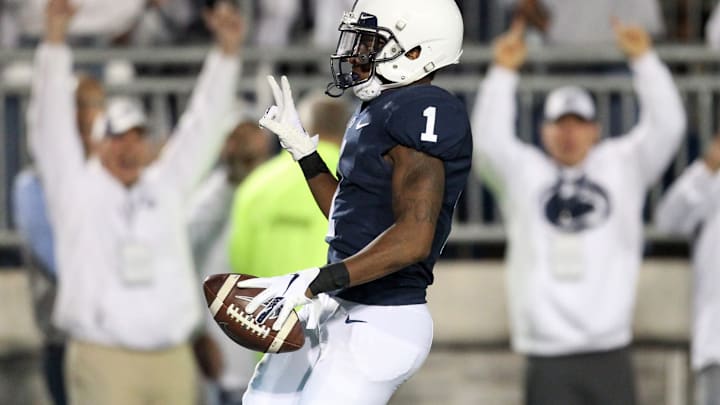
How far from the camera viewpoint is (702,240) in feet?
29.2

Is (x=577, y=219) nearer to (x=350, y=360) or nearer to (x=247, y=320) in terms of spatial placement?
(x=350, y=360)

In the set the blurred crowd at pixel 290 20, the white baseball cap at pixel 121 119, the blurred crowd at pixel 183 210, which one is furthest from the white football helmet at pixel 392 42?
the blurred crowd at pixel 290 20

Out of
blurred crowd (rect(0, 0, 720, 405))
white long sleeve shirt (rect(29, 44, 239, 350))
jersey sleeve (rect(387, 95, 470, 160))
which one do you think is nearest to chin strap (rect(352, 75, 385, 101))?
jersey sleeve (rect(387, 95, 470, 160))

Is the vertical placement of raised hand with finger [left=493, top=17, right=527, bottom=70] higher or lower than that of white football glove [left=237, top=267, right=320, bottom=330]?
lower

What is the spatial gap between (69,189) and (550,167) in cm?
234

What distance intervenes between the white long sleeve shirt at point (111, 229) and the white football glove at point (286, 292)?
3.71m

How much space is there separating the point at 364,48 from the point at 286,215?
261 centimetres

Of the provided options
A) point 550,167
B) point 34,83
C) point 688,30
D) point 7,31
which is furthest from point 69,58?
point 688,30

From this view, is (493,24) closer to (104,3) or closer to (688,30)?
(688,30)

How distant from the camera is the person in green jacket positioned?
308 inches

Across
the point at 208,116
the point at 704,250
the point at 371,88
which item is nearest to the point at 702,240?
the point at 704,250

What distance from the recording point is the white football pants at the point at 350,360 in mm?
5234

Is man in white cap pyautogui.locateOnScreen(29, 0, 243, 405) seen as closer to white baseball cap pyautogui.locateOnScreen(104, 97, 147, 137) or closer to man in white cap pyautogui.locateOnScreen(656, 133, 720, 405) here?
white baseball cap pyautogui.locateOnScreen(104, 97, 147, 137)

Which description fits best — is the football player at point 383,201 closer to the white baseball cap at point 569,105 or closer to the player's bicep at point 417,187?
the player's bicep at point 417,187
